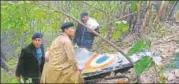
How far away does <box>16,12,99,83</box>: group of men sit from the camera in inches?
196

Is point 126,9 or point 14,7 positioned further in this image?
point 126,9

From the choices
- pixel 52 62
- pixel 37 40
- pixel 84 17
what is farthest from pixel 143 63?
pixel 84 17

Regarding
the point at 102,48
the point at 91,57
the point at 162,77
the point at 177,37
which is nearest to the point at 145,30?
the point at 177,37

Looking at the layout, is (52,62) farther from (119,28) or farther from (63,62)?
(119,28)

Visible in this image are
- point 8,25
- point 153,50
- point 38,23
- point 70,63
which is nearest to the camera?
point 70,63

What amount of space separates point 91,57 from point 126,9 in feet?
8.41

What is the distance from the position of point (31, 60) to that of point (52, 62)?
28 cm

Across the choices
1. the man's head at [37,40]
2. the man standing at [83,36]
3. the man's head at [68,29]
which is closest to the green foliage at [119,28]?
the man standing at [83,36]

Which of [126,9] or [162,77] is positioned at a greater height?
[126,9]

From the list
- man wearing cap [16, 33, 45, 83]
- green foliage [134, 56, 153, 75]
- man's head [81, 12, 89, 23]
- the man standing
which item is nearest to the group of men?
man wearing cap [16, 33, 45, 83]

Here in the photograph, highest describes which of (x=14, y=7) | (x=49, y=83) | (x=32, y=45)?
(x=14, y=7)

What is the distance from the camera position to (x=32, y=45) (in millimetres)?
5137

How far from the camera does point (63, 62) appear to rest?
513 centimetres

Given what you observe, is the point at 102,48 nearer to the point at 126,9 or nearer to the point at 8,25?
the point at 126,9
